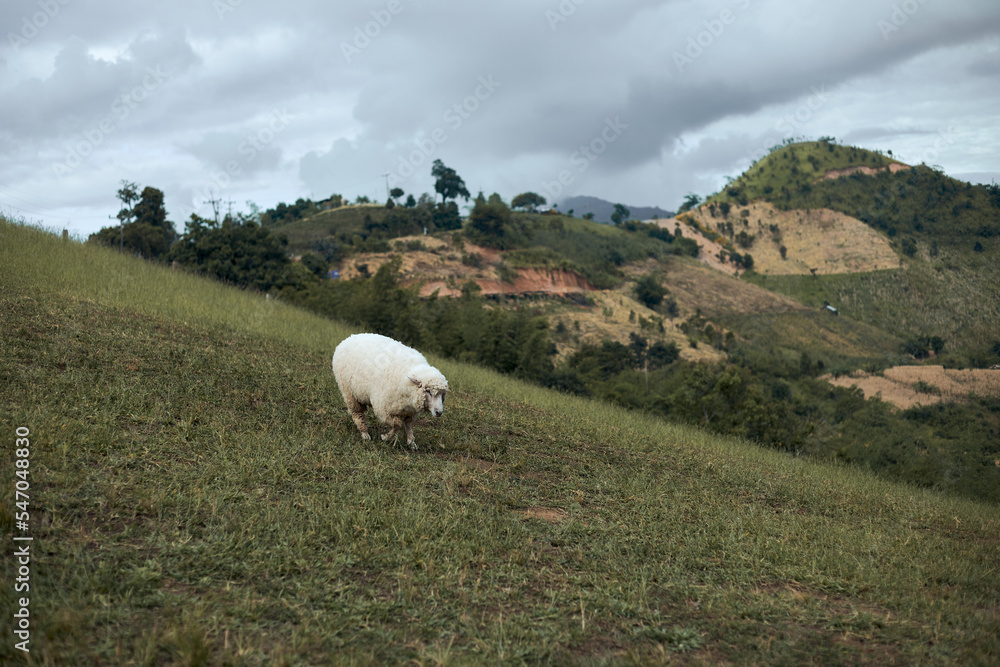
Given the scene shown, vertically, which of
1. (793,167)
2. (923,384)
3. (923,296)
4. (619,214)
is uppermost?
(793,167)

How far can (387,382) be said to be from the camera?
325 inches

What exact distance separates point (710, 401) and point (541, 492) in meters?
22.2

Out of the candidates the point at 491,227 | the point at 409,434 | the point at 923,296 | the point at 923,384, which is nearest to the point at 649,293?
the point at 491,227

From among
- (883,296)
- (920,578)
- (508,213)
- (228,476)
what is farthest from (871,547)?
(883,296)

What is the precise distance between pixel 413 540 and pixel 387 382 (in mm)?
3215

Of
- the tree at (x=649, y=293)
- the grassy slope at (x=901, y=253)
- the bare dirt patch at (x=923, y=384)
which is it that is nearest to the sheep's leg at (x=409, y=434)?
the bare dirt patch at (x=923, y=384)

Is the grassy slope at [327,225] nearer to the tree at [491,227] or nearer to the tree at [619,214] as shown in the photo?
the tree at [491,227]

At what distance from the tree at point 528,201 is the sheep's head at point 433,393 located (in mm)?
115904

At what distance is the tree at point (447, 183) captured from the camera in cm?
10250

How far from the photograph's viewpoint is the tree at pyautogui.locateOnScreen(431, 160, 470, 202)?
102500mm

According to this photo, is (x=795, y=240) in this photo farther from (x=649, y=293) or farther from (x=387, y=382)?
(x=387, y=382)

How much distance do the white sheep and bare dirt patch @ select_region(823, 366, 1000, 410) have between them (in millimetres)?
45361

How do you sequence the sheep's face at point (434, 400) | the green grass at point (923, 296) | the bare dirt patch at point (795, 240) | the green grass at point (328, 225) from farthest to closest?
the bare dirt patch at point (795, 240) < the green grass at point (328, 225) < the green grass at point (923, 296) < the sheep's face at point (434, 400)

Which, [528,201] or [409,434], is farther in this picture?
[528,201]
